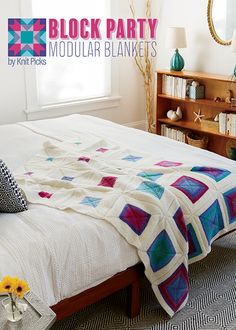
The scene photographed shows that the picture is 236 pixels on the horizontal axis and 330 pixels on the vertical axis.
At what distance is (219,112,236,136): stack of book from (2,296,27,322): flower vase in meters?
2.98

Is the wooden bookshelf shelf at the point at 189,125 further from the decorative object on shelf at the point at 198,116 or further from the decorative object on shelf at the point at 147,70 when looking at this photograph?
the decorative object on shelf at the point at 147,70

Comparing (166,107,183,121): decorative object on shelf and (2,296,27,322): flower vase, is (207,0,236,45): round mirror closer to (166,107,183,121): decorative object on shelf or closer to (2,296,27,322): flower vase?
(166,107,183,121): decorative object on shelf

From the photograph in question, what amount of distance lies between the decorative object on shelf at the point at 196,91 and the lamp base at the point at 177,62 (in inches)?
8.9

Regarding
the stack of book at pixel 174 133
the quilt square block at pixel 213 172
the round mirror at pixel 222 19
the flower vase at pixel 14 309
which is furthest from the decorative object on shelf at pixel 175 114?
the flower vase at pixel 14 309

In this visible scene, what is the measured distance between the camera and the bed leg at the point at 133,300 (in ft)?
6.97

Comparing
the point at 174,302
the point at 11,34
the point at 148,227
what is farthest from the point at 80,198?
the point at 11,34

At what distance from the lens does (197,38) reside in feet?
14.2

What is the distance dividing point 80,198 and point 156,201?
1.14ft

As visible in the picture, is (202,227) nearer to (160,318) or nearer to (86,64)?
(160,318)

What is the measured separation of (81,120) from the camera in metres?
3.53

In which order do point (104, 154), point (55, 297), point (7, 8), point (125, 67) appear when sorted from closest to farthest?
point (55, 297), point (104, 154), point (7, 8), point (125, 67)

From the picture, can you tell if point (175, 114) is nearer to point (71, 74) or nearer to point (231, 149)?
point (231, 149)

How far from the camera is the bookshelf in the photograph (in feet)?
13.1

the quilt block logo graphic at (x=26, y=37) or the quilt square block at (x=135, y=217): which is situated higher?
the quilt block logo graphic at (x=26, y=37)
